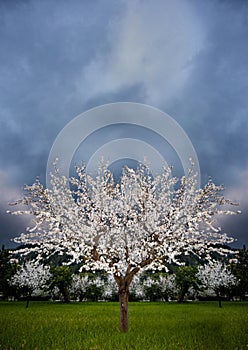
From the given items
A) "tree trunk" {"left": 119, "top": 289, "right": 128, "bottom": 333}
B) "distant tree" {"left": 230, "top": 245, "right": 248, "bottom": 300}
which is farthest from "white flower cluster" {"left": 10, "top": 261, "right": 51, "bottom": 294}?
"tree trunk" {"left": 119, "top": 289, "right": 128, "bottom": 333}

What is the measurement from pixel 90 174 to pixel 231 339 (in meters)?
8.61

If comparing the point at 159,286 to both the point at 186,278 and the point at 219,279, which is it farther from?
the point at 219,279

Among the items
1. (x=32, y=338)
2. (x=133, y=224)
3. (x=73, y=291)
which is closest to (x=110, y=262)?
(x=133, y=224)

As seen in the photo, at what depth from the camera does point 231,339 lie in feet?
36.6

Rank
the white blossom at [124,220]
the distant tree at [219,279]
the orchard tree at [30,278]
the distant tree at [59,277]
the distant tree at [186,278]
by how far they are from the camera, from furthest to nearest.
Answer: the distant tree at [186,278] → the distant tree at [59,277] → the distant tree at [219,279] → the orchard tree at [30,278] → the white blossom at [124,220]

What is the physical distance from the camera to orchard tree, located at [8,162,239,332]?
11922 millimetres

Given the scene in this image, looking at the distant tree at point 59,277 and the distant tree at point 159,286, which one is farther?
the distant tree at point 159,286

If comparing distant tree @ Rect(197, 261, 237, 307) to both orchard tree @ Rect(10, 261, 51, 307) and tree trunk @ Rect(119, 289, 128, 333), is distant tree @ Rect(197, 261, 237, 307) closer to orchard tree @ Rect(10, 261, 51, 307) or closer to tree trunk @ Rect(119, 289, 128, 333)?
orchard tree @ Rect(10, 261, 51, 307)

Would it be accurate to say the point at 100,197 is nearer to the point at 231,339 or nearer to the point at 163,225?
the point at 163,225

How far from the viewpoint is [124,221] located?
40.9 feet

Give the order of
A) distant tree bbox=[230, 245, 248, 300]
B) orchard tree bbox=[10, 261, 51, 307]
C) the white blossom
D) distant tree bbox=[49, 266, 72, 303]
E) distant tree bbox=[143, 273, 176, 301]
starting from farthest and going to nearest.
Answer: distant tree bbox=[143, 273, 176, 301] < distant tree bbox=[49, 266, 72, 303] < distant tree bbox=[230, 245, 248, 300] < orchard tree bbox=[10, 261, 51, 307] < the white blossom

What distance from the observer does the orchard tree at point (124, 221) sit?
1192 cm

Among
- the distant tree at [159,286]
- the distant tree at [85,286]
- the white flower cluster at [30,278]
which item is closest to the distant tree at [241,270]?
the distant tree at [159,286]

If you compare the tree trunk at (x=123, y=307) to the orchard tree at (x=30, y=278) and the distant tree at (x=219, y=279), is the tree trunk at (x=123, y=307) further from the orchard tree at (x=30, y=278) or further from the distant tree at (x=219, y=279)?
the distant tree at (x=219, y=279)
